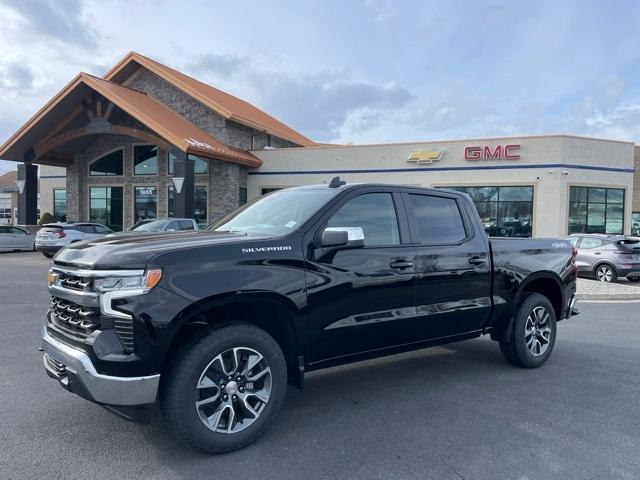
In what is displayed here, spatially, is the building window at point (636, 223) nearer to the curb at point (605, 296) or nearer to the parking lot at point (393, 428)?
the curb at point (605, 296)

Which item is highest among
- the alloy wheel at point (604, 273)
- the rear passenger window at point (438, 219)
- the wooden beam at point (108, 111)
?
the wooden beam at point (108, 111)

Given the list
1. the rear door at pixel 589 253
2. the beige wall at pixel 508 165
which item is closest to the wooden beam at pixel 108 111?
the beige wall at pixel 508 165

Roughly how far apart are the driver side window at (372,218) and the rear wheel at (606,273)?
1278 centimetres

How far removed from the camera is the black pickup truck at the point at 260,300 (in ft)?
10.7

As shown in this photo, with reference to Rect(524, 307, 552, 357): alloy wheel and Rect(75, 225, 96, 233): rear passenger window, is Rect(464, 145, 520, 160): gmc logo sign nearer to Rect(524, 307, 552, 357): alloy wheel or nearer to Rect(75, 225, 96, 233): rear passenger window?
Rect(75, 225, 96, 233): rear passenger window

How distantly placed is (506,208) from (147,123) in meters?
16.8

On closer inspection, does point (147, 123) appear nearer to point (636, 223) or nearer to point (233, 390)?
point (233, 390)

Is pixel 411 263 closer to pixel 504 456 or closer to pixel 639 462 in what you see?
pixel 504 456

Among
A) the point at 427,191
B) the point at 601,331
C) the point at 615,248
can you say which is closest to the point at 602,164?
the point at 615,248

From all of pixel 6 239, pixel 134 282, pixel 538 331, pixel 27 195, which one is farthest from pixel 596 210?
pixel 27 195

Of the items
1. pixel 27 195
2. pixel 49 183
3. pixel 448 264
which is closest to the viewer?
pixel 448 264

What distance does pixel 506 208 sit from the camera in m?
24.5

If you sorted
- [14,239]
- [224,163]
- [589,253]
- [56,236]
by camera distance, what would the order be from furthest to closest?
[224,163], [14,239], [56,236], [589,253]

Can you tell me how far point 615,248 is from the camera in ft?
48.9
